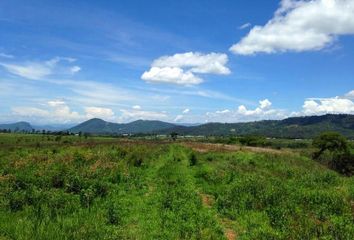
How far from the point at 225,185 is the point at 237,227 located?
9.34 metres

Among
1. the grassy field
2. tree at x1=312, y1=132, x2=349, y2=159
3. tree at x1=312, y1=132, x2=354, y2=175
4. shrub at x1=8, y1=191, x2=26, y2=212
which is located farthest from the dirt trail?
tree at x1=312, y1=132, x2=349, y2=159

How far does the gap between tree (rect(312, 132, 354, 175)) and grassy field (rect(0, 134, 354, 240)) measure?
26115 millimetres

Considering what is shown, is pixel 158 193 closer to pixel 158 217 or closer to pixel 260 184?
pixel 158 217

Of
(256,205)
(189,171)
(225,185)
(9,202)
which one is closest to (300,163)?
(189,171)

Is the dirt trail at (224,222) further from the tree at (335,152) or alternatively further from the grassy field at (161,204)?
the tree at (335,152)

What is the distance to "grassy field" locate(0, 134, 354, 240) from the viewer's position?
15391 millimetres

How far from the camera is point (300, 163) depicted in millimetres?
43000

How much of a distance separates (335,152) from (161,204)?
47023 mm

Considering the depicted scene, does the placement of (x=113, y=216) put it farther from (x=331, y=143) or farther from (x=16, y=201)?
(x=331, y=143)

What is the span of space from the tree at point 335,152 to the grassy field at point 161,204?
85.7 ft

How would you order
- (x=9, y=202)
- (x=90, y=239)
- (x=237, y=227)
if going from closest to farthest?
(x=90, y=239), (x=237, y=227), (x=9, y=202)

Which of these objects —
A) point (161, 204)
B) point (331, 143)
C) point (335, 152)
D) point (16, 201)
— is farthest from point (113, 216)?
point (331, 143)

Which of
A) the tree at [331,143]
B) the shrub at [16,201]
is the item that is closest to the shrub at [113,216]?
the shrub at [16,201]

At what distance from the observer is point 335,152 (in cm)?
5994
